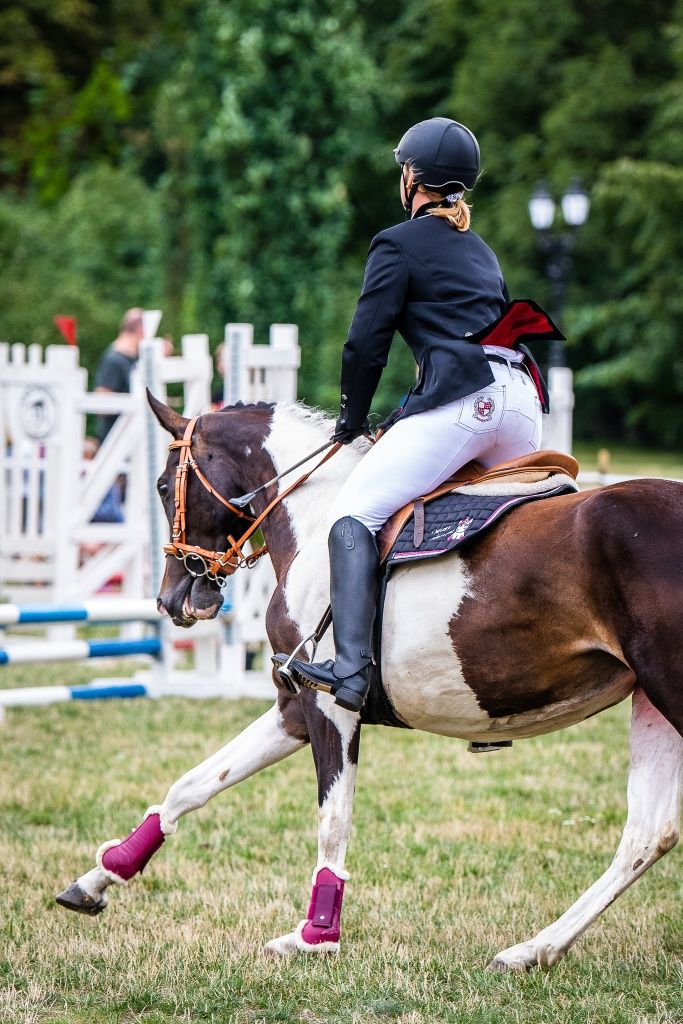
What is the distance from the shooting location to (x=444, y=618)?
4293 millimetres

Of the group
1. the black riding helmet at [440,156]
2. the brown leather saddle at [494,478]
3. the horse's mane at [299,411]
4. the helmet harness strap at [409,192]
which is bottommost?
the brown leather saddle at [494,478]

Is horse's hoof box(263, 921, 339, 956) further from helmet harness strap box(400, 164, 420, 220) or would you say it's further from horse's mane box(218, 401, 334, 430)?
helmet harness strap box(400, 164, 420, 220)

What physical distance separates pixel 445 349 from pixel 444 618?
0.86 meters

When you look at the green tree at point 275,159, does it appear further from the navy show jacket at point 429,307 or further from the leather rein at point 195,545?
the navy show jacket at point 429,307

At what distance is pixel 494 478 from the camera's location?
14.6 feet

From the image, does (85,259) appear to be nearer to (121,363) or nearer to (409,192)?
(121,363)

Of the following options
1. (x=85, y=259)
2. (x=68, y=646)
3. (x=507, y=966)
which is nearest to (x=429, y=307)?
(x=507, y=966)

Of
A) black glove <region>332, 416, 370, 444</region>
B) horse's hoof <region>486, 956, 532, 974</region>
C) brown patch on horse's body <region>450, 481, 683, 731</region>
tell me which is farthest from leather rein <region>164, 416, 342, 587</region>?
horse's hoof <region>486, 956, 532, 974</region>

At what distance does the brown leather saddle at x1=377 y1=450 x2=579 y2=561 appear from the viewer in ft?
14.6

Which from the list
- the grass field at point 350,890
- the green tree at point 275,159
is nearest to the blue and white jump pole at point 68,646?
the grass field at point 350,890

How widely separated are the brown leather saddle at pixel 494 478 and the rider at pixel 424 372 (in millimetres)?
33

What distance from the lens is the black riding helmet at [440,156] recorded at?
14.6 feet

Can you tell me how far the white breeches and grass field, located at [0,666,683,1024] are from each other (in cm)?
149

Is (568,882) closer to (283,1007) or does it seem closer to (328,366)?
(283,1007)
